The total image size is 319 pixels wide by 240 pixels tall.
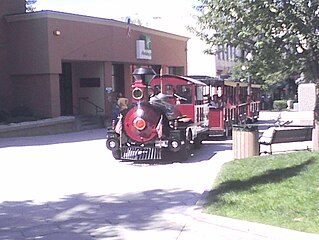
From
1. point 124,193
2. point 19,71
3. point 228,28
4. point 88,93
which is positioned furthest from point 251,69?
point 88,93

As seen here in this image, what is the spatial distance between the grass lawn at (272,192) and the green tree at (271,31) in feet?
6.75

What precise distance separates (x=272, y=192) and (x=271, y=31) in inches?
158

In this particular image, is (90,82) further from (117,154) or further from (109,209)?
(109,209)

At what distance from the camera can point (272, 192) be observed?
8680 mm

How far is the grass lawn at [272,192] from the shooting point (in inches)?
286

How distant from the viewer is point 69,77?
3172 centimetres

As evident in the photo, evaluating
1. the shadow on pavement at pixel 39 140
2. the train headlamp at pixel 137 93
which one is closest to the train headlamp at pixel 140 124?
the train headlamp at pixel 137 93

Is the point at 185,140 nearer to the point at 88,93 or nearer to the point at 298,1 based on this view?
the point at 298,1

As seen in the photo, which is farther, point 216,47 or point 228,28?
point 216,47

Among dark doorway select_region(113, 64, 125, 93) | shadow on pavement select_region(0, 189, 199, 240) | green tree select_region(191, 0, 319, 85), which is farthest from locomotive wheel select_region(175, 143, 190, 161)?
dark doorway select_region(113, 64, 125, 93)

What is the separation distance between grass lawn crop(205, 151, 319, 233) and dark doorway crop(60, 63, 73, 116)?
20741mm

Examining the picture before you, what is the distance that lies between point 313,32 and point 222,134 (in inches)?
367

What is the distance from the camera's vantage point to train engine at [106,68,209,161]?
13.8 metres

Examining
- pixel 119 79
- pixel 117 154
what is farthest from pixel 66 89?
pixel 117 154
